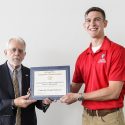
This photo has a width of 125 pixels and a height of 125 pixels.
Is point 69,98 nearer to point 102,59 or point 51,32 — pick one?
point 102,59

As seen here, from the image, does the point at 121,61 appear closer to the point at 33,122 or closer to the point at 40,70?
the point at 40,70

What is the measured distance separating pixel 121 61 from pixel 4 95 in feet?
3.04

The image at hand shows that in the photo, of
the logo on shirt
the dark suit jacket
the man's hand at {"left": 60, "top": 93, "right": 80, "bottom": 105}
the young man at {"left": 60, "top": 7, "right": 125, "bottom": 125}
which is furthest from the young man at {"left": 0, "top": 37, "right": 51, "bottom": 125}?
the logo on shirt

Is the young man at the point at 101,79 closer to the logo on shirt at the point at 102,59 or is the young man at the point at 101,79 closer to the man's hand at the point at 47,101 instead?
the logo on shirt at the point at 102,59

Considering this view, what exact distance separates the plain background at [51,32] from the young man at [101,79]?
1.26 ft

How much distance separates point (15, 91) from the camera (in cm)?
192

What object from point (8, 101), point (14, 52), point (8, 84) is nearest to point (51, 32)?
point (14, 52)

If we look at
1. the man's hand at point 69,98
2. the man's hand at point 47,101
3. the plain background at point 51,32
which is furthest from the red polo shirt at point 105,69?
the plain background at point 51,32

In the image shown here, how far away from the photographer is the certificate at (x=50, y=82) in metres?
1.88

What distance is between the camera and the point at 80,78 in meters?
2.11

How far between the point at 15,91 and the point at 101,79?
676 millimetres

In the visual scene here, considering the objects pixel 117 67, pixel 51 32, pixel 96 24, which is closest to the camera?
pixel 117 67

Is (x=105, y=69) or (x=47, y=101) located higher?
(x=105, y=69)

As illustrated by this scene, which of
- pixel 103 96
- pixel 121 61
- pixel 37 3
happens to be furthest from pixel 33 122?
pixel 37 3
